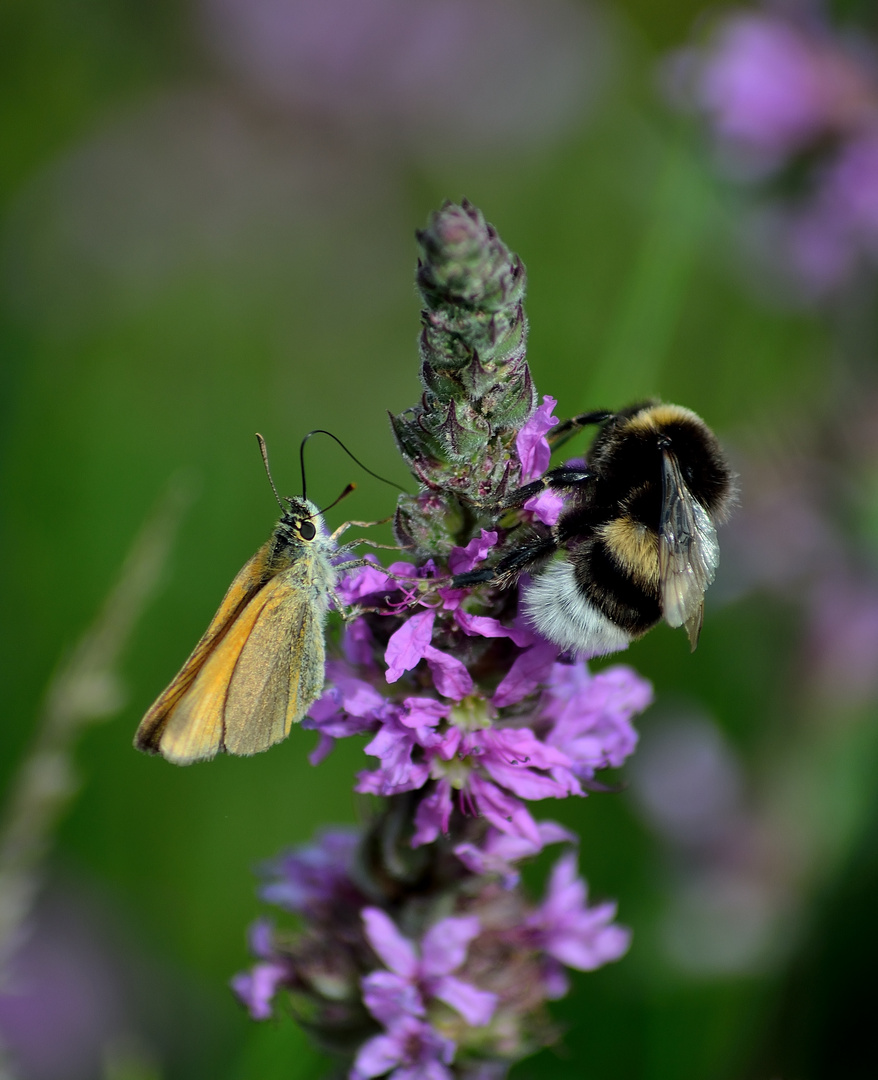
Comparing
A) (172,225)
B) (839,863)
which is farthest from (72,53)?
(839,863)

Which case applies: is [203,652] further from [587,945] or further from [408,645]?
[587,945]

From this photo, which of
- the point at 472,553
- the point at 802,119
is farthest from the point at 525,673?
the point at 802,119

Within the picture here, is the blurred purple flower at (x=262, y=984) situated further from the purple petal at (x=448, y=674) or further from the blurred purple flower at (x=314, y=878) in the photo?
the purple petal at (x=448, y=674)

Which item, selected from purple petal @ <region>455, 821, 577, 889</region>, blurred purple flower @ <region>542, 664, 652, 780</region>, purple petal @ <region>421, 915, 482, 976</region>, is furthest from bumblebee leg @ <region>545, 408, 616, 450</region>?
purple petal @ <region>421, 915, 482, 976</region>

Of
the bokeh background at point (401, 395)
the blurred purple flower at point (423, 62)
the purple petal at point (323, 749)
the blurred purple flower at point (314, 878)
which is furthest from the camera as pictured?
the blurred purple flower at point (423, 62)

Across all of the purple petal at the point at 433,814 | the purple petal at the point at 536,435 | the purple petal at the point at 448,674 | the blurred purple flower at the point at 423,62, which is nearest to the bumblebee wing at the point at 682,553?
the purple petal at the point at 536,435

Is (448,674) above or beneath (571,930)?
above
